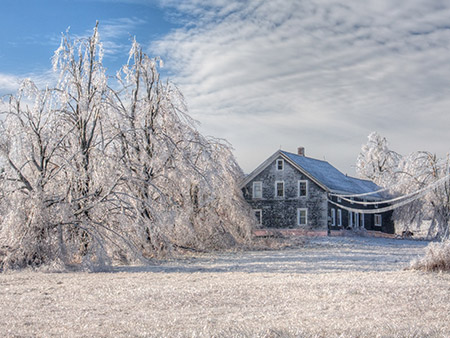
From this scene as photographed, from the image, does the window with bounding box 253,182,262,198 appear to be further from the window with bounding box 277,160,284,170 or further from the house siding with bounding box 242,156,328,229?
the window with bounding box 277,160,284,170

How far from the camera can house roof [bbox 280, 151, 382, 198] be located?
40.5m

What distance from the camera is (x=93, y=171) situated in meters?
19.0

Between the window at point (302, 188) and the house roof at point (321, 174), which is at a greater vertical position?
the house roof at point (321, 174)

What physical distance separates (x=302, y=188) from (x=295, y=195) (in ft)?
2.45

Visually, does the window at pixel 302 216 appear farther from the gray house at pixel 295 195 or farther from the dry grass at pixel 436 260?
the dry grass at pixel 436 260

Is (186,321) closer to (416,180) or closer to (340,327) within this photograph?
(340,327)

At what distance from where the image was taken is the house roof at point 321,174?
3978cm

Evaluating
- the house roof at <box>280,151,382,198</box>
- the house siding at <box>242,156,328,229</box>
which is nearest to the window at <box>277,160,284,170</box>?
the house siding at <box>242,156,328,229</box>

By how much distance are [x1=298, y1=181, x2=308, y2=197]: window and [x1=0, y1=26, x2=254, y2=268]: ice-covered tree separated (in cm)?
Answer: 1580

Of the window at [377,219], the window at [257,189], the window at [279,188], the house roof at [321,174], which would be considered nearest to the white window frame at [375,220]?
the window at [377,219]

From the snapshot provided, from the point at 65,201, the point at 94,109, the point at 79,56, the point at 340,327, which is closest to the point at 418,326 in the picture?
the point at 340,327

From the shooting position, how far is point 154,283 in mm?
13562

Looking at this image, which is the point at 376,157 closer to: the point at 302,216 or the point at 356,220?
the point at 356,220

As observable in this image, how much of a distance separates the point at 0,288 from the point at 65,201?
5.29m
